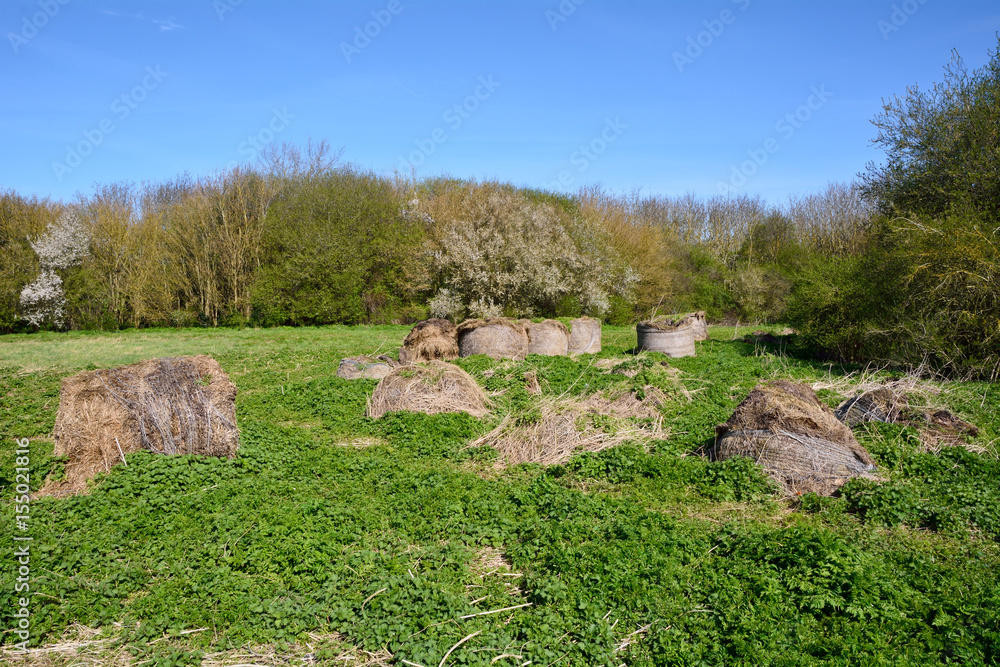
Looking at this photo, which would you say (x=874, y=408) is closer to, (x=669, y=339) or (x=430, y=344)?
(x=669, y=339)

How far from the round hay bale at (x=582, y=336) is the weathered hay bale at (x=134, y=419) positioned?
10.3 meters

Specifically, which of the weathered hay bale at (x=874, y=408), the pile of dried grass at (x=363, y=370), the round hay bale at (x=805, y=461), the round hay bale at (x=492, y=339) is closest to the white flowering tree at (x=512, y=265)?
the round hay bale at (x=492, y=339)

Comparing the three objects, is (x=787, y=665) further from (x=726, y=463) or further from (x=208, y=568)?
(x=208, y=568)

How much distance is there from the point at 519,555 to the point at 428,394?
5.09m

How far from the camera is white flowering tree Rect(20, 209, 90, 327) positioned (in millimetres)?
27625

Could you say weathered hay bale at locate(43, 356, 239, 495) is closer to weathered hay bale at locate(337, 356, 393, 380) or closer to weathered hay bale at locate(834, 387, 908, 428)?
weathered hay bale at locate(337, 356, 393, 380)

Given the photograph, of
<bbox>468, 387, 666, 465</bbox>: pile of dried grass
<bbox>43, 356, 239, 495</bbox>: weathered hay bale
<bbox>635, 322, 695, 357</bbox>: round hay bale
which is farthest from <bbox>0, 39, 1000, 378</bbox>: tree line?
<bbox>43, 356, 239, 495</bbox>: weathered hay bale

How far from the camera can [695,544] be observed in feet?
18.5

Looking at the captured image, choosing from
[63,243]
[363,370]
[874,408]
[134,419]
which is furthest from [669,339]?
[63,243]

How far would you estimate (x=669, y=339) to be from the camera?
14805mm

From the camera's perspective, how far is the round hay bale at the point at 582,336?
16969mm

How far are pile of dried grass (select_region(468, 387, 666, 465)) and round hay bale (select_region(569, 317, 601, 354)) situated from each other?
7033 mm

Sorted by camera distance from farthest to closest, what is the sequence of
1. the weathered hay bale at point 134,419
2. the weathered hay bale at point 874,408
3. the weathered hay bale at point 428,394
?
the weathered hay bale at point 428,394, the weathered hay bale at point 874,408, the weathered hay bale at point 134,419

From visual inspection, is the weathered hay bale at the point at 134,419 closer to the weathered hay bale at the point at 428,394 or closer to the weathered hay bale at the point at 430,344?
the weathered hay bale at the point at 428,394
